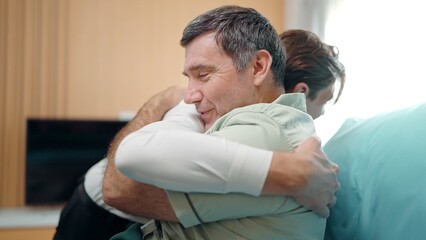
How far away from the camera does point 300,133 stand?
0.83 meters

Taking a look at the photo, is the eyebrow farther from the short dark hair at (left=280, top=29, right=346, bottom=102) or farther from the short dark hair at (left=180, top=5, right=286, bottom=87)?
the short dark hair at (left=280, top=29, right=346, bottom=102)

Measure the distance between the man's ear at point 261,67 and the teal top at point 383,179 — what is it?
0.33 metres

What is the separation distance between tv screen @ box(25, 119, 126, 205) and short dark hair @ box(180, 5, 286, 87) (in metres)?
2.39

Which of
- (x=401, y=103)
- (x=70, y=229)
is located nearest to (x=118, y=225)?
(x=70, y=229)

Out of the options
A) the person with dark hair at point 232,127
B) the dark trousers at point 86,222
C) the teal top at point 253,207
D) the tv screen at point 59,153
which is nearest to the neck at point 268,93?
the person with dark hair at point 232,127

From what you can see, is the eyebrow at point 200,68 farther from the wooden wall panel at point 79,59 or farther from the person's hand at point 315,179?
the wooden wall panel at point 79,59

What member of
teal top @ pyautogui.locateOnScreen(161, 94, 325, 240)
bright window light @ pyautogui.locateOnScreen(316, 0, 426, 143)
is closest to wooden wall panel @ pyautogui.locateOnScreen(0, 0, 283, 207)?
bright window light @ pyautogui.locateOnScreen(316, 0, 426, 143)

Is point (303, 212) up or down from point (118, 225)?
up

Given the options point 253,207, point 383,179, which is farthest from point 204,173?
point 383,179

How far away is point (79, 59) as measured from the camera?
3262mm

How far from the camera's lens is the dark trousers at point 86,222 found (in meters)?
1.40

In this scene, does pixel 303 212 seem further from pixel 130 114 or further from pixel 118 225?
pixel 130 114

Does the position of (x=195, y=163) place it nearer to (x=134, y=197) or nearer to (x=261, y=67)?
(x=134, y=197)

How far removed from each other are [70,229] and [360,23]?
1.86 meters
